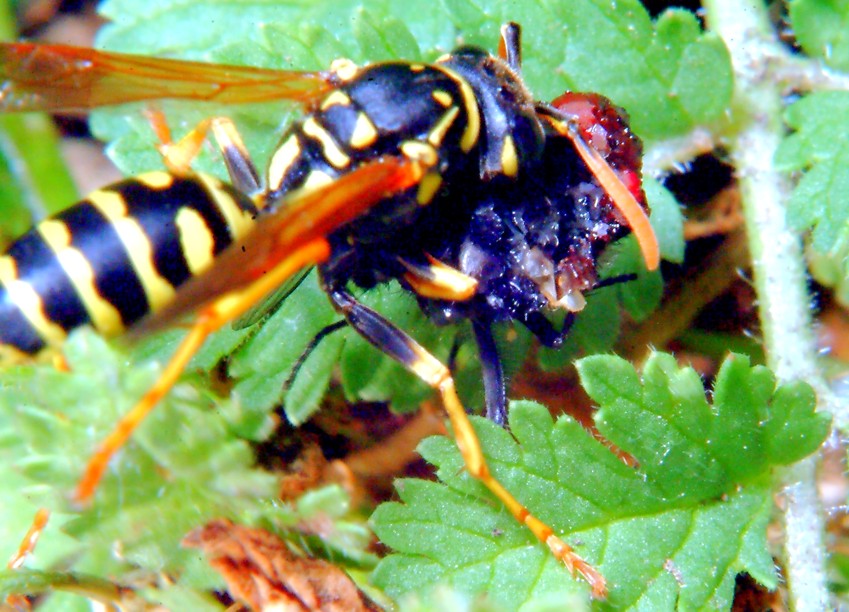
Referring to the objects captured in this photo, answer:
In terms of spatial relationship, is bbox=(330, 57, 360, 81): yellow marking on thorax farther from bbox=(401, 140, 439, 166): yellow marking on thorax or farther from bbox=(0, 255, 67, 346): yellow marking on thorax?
bbox=(0, 255, 67, 346): yellow marking on thorax

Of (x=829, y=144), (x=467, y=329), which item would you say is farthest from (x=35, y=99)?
(x=829, y=144)

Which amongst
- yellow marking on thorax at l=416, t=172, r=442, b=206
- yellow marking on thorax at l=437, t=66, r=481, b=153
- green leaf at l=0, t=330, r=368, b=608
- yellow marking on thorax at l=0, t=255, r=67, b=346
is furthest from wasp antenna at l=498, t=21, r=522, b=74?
yellow marking on thorax at l=0, t=255, r=67, b=346

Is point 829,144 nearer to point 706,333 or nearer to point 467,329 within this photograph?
point 706,333

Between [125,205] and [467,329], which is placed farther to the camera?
[467,329]

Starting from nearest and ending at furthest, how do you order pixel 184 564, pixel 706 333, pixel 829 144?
pixel 184 564, pixel 829 144, pixel 706 333

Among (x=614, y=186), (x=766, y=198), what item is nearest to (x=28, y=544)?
(x=614, y=186)

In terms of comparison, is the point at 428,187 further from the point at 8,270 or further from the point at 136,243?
the point at 8,270

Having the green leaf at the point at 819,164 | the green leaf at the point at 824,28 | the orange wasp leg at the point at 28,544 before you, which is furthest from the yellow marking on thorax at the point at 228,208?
the green leaf at the point at 824,28
